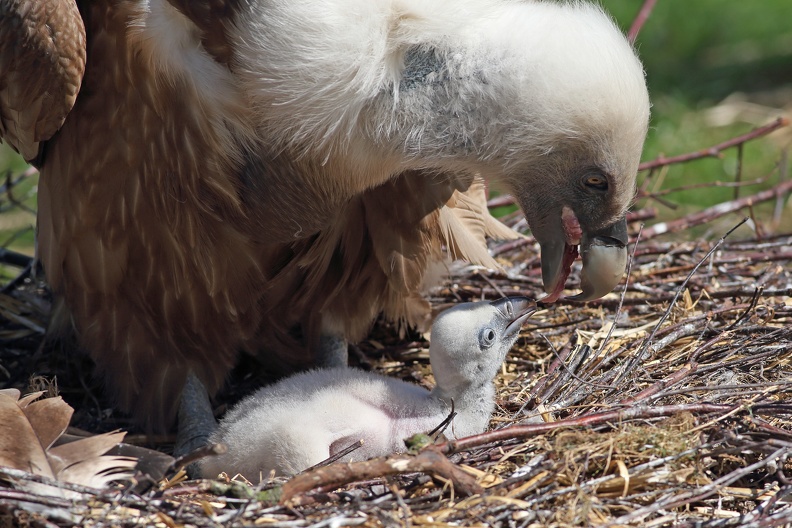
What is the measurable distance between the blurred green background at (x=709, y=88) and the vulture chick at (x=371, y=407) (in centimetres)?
420

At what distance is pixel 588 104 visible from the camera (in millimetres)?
3113

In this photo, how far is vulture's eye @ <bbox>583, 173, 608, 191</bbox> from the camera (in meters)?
3.30

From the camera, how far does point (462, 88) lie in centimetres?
320

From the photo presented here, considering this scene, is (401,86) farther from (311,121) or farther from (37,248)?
(37,248)

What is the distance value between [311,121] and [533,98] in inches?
29.1

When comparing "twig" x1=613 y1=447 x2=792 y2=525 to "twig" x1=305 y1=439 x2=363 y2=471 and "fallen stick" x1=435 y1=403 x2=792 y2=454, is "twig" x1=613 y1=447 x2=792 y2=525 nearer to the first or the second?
"fallen stick" x1=435 y1=403 x2=792 y2=454

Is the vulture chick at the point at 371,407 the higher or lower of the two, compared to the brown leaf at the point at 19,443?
lower

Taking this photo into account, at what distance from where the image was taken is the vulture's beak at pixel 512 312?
363cm

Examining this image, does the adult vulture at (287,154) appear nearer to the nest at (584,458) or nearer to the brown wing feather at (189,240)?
the brown wing feather at (189,240)

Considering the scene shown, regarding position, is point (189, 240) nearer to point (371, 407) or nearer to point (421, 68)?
point (371, 407)

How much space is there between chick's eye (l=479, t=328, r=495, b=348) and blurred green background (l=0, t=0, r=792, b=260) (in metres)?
→ 4.19

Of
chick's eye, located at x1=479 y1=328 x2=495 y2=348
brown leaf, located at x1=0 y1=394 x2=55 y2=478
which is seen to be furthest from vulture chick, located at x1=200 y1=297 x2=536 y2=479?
brown leaf, located at x1=0 y1=394 x2=55 y2=478

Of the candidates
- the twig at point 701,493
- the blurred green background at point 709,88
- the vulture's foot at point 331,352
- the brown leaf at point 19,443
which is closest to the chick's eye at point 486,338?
the twig at point 701,493

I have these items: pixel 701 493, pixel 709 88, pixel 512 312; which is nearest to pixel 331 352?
pixel 512 312
